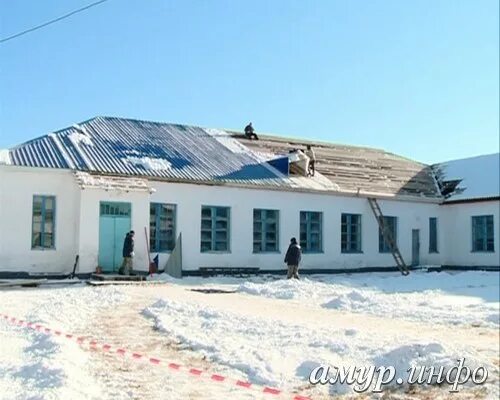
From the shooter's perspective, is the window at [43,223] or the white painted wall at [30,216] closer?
the white painted wall at [30,216]

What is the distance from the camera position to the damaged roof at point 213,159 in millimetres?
13391

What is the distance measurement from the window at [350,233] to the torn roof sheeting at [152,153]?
10.3 feet

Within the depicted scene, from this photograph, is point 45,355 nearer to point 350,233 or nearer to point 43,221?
point 43,221

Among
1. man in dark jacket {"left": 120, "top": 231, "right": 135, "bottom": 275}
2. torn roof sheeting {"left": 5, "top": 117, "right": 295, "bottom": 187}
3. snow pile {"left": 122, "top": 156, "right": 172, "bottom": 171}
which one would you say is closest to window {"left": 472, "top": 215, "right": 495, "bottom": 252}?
torn roof sheeting {"left": 5, "top": 117, "right": 295, "bottom": 187}

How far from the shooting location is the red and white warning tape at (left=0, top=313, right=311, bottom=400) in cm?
610

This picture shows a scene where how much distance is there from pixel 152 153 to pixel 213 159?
5.36 m

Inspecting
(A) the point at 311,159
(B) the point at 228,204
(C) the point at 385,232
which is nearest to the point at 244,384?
(B) the point at 228,204

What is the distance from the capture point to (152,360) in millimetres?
7094

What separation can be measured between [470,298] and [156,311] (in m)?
8.04

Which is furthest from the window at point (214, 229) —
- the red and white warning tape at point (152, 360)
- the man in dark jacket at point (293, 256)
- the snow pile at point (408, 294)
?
the red and white warning tape at point (152, 360)

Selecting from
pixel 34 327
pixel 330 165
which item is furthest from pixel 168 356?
pixel 330 165

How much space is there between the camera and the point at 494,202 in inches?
1000

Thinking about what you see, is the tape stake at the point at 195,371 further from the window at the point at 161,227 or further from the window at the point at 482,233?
the window at the point at 482,233

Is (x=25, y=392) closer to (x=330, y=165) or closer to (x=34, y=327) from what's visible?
(x=34, y=327)
